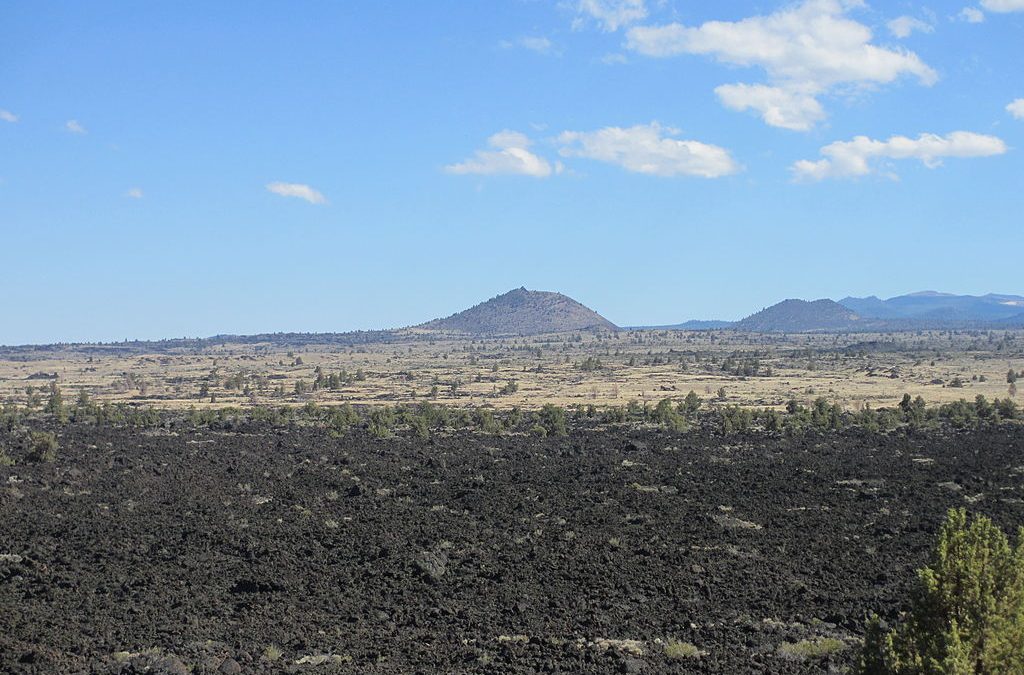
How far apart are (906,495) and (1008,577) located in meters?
27.1

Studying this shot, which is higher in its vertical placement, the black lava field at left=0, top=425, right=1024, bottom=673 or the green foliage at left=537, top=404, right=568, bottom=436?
the green foliage at left=537, top=404, right=568, bottom=436

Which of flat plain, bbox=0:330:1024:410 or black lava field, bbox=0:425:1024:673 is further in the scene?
flat plain, bbox=0:330:1024:410

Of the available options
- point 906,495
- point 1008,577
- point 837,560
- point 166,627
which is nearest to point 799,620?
point 837,560

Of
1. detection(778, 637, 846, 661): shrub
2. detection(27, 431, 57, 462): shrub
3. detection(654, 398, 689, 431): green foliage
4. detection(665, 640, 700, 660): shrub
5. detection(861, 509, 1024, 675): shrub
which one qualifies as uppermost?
detection(861, 509, 1024, 675): shrub

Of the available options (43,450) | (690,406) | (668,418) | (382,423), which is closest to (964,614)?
(43,450)

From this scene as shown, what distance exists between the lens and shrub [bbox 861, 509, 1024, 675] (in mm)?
11406

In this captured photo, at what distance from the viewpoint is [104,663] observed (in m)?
17.8

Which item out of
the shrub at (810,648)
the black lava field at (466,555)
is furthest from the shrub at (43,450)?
the shrub at (810,648)

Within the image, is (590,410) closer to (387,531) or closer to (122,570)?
(387,531)

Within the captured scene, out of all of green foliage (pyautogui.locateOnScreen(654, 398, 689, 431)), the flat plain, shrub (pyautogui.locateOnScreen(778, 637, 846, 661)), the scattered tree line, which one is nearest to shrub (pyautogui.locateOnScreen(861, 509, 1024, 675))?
shrub (pyautogui.locateOnScreen(778, 637, 846, 661))

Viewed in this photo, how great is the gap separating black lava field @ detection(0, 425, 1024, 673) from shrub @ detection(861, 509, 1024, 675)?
21.9ft

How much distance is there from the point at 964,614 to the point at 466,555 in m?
17.0

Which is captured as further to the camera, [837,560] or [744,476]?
[744,476]

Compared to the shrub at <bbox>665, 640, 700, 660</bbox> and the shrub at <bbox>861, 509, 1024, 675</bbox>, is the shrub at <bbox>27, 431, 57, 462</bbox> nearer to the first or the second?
the shrub at <bbox>665, 640, 700, 660</bbox>
